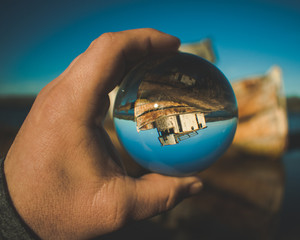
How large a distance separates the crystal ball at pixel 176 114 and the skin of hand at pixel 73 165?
0.19 m

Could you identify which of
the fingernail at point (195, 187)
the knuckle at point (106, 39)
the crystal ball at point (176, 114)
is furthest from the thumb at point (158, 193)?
the knuckle at point (106, 39)

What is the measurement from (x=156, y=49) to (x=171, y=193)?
3.85 ft

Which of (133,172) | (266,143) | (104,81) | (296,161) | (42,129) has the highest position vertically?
(104,81)

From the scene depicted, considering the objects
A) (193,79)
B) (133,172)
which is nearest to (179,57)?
(193,79)

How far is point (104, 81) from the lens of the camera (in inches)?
44.3

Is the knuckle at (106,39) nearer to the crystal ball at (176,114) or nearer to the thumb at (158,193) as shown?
the crystal ball at (176,114)

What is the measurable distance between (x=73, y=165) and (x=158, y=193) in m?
0.62

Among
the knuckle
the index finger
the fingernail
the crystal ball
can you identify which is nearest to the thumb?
the fingernail

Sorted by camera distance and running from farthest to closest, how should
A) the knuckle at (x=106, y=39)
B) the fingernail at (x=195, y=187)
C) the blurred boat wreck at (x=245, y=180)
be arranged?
the blurred boat wreck at (x=245, y=180)
the fingernail at (x=195, y=187)
the knuckle at (x=106, y=39)

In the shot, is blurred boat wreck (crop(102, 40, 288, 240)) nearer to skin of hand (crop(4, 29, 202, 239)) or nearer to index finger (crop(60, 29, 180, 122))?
skin of hand (crop(4, 29, 202, 239))

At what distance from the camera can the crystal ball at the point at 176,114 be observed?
3.58 feet

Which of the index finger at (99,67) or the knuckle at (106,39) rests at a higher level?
the knuckle at (106,39)

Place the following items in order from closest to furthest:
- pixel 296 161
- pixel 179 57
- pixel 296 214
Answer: pixel 179 57 → pixel 296 214 → pixel 296 161

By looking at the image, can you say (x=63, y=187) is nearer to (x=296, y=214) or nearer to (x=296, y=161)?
Result: (x=296, y=214)
